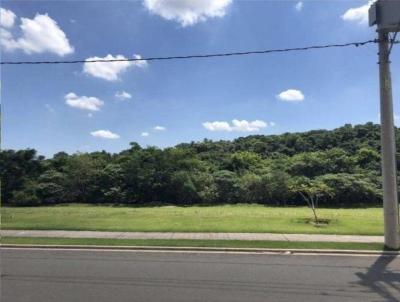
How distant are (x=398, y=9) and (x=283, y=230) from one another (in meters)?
→ 8.33

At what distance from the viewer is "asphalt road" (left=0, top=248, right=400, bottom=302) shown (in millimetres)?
8305

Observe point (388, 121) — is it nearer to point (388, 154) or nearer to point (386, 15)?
point (388, 154)

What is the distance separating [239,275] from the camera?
10141mm

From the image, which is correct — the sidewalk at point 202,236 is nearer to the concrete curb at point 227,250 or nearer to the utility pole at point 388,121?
the utility pole at point 388,121

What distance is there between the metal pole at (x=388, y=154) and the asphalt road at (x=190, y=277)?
163 cm

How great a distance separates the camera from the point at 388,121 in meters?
14.2

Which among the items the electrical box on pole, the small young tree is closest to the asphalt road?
the electrical box on pole

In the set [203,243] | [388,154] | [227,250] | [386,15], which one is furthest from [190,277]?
[386,15]

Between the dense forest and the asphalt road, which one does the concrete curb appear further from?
the dense forest

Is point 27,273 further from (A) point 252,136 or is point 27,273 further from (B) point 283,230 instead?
(A) point 252,136

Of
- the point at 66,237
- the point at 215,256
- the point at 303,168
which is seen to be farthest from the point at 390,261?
the point at 303,168

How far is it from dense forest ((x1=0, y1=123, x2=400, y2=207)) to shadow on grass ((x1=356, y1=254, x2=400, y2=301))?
30.4m

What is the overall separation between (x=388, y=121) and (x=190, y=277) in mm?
7985

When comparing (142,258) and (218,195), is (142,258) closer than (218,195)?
Yes
